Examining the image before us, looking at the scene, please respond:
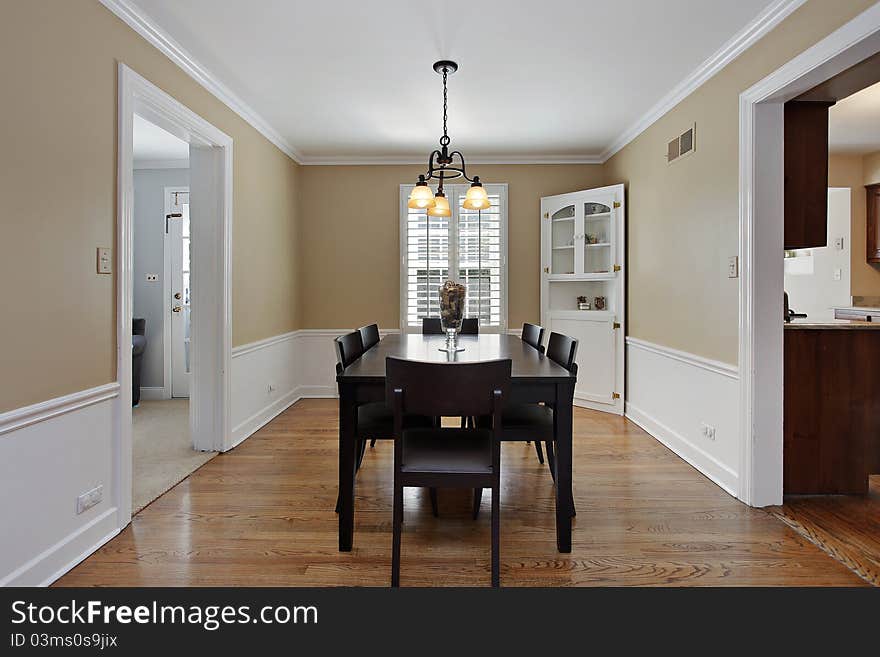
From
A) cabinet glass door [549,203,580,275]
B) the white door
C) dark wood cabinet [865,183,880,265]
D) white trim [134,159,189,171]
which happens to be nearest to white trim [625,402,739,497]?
cabinet glass door [549,203,580,275]

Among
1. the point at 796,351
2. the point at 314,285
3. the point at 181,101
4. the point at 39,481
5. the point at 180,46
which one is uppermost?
the point at 180,46

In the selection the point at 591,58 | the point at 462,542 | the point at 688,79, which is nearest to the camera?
the point at 462,542

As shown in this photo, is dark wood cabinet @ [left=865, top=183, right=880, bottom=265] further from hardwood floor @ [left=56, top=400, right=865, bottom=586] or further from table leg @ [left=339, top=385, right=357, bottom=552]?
table leg @ [left=339, top=385, right=357, bottom=552]

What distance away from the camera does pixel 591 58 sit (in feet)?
11.0

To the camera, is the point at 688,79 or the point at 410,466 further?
the point at 688,79

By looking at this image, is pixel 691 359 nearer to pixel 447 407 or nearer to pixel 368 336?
pixel 368 336

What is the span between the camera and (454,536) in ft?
8.19

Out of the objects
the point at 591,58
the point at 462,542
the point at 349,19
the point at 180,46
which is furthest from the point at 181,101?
the point at 462,542

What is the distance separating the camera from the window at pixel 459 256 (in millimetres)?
5754

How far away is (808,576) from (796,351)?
4.36 ft

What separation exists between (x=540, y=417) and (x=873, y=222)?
17.1 ft

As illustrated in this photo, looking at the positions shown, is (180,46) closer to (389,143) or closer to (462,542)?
(389,143)

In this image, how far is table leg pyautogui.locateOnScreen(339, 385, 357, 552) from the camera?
232cm

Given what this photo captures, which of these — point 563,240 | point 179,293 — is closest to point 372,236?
point 563,240
